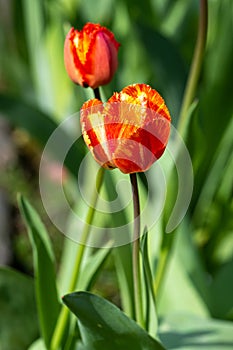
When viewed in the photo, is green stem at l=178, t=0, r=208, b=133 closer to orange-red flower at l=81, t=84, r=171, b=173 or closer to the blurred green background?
the blurred green background

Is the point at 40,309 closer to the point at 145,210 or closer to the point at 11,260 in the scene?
the point at 145,210

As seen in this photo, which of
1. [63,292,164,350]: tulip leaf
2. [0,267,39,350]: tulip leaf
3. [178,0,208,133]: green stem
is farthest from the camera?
[0,267,39,350]: tulip leaf

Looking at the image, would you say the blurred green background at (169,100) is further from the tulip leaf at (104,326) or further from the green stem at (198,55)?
the tulip leaf at (104,326)

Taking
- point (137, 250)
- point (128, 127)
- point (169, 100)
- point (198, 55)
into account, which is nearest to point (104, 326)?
point (137, 250)

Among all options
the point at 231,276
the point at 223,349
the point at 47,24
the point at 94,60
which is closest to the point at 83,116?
the point at 94,60

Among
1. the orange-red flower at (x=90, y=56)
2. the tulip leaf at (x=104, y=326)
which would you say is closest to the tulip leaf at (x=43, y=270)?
the tulip leaf at (x=104, y=326)

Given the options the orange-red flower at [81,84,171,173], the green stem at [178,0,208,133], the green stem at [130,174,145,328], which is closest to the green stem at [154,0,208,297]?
the green stem at [178,0,208,133]
